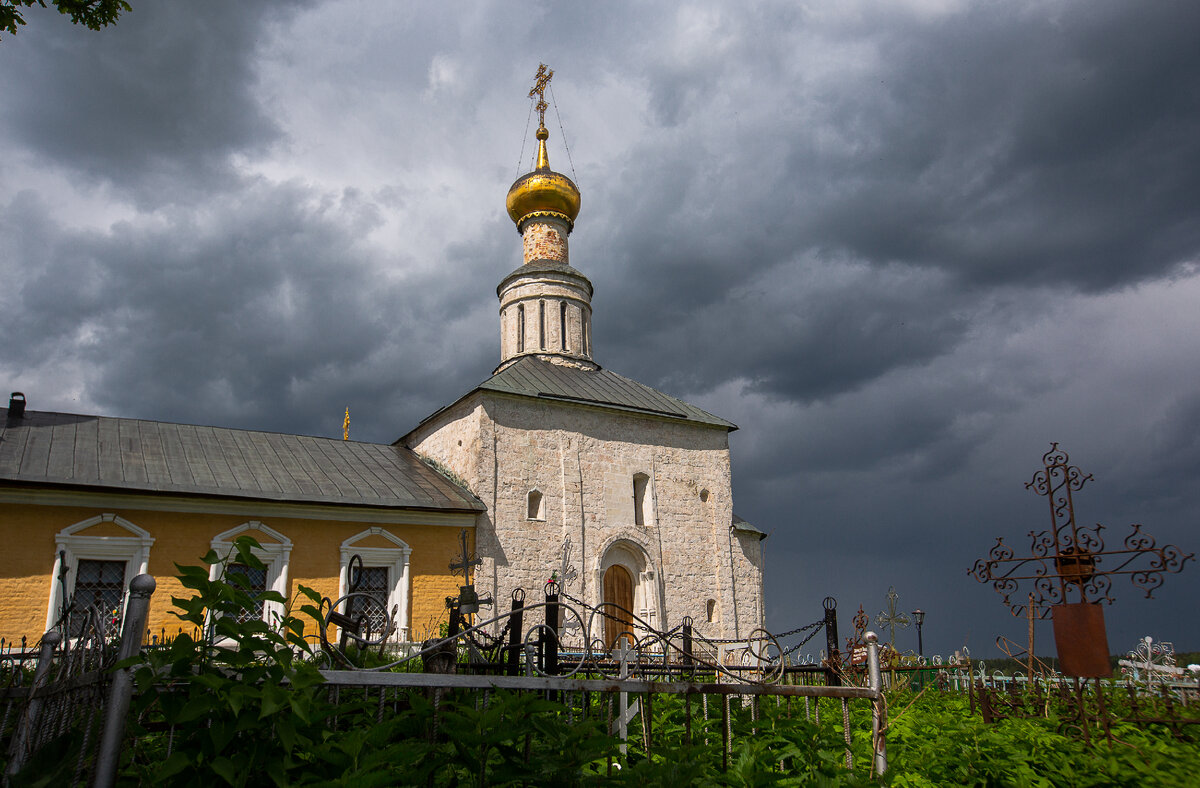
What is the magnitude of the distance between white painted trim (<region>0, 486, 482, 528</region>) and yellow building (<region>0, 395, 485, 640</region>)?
22 millimetres

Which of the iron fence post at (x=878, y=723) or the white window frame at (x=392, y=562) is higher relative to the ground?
the white window frame at (x=392, y=562)

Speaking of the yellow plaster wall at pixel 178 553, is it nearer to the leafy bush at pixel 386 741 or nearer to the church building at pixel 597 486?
the church building at pixel 597 486

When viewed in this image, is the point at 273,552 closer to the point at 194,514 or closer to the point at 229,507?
the point at 229,507

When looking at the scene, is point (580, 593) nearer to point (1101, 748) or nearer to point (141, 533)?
point (141, 533)

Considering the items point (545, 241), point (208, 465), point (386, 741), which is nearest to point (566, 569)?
point (208, 465)

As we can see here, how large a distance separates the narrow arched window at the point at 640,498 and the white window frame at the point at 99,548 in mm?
10699

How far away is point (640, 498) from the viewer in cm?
2006

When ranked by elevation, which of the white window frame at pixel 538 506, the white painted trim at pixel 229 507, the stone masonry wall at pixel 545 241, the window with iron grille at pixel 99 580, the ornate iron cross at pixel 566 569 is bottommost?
the window with iron grille at pixel 99 580

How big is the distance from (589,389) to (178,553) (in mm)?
10216

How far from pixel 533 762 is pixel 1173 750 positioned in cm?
400

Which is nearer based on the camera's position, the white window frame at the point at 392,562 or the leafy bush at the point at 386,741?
the leafy bush at the point at 386,741

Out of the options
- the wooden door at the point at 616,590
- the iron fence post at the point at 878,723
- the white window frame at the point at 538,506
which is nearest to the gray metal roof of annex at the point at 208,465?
the white window frame at the point at 538,506

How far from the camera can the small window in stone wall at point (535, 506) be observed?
60.0 feet

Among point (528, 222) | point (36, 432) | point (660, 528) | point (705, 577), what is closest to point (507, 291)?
point (528, 222)
